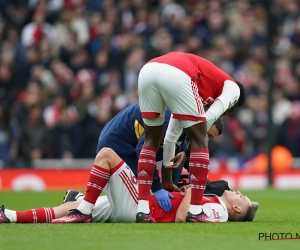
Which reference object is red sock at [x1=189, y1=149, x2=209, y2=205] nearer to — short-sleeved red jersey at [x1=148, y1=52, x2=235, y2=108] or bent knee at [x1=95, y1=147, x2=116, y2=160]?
short-sleeved red jersey at [x1=148, y1=52, x2=235, y2=108]

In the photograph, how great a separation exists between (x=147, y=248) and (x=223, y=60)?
13.4 m

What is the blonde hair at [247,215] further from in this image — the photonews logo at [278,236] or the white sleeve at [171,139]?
the photonews logo at [278,236]

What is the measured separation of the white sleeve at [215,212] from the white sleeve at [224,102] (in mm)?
839

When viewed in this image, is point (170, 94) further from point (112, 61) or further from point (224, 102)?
point (112, 61)

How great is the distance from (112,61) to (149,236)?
12.6 metres

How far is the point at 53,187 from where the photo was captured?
59.3 ft

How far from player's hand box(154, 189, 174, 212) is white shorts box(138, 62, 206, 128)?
2.50ft

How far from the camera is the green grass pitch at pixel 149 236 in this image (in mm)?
6414

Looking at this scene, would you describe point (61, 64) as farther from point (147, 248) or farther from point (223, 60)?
point (147, 248)

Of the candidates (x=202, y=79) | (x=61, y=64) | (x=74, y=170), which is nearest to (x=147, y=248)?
(x=202, y=79)

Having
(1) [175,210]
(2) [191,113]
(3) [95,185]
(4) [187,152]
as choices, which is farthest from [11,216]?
(2) [191,113]

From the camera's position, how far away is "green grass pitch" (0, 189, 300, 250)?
6.41 meters

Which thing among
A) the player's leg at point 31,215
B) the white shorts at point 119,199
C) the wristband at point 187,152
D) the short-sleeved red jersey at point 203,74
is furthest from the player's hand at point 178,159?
the player's leg at point 31,215

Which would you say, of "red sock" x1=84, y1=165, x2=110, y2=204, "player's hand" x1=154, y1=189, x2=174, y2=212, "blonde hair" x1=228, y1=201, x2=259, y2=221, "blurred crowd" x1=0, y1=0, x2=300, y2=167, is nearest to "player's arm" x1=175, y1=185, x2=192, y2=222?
"player's hand" x1=154, y1=189, x2=174, y2=212
